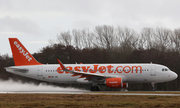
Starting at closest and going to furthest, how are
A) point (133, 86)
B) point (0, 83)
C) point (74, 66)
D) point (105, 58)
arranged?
1. point (74, 66)
2. point (0, 83)
3. point (133, 86)
4. point (105, 58)

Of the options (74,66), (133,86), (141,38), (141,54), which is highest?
(141,38)

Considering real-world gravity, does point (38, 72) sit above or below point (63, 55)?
below

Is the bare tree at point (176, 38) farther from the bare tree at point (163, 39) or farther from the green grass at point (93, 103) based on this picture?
the green grass at point (93, 103)

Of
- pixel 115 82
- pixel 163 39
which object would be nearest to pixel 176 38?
pixel 163 39

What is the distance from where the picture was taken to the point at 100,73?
109 feet

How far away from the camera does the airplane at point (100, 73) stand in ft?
104

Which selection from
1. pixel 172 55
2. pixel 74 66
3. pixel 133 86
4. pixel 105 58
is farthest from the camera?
pixel 105 58

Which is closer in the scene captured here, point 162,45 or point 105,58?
point 105,58

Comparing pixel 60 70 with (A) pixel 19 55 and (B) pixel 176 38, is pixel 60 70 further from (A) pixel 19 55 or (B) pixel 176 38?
(B) pixel 176 38

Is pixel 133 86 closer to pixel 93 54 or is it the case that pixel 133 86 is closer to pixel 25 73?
pixel 93 54

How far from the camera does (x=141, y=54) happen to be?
5284 cm

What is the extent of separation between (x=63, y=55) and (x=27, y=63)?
21898 mm

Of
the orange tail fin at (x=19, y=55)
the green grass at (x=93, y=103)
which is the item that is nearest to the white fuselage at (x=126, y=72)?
the orange tail fin at (x=19, y=55)

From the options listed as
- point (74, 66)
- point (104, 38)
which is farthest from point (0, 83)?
point (104, 38)
